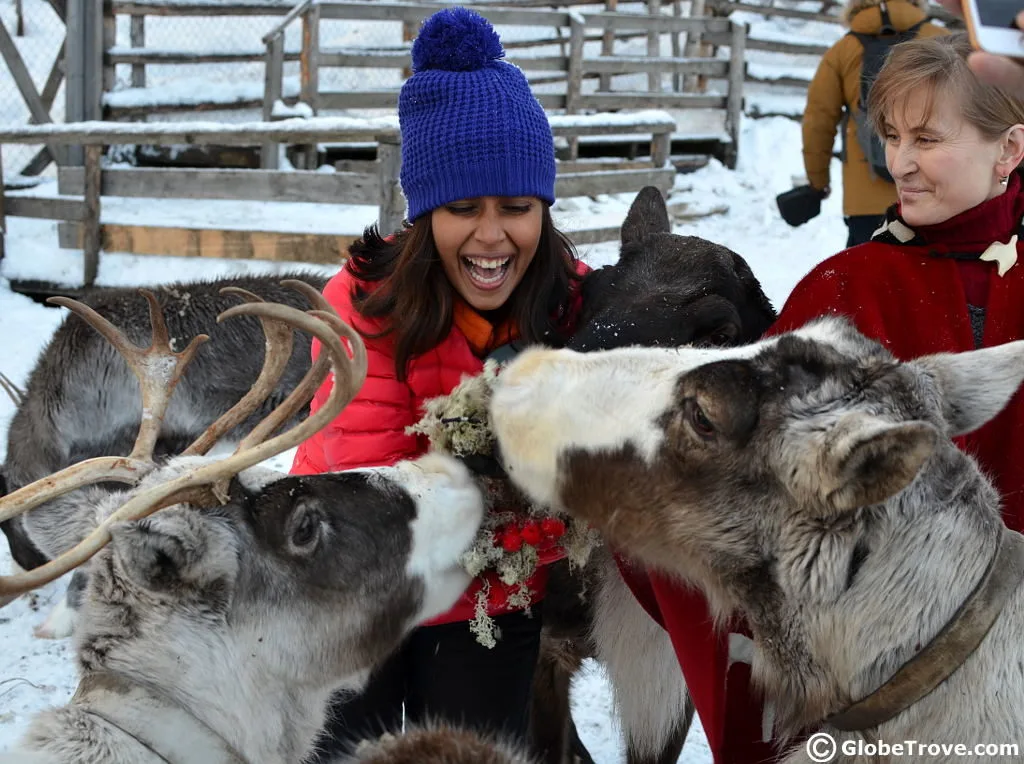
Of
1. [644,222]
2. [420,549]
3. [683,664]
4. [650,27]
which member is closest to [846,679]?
[683,664]

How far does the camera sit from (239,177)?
9.11 m

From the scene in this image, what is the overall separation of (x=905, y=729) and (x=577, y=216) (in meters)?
8.45

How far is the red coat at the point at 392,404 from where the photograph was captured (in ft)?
8.81

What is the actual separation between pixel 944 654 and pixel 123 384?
5011 millimetres

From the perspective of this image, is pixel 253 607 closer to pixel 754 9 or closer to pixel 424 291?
pixel 424 291

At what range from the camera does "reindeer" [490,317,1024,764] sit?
6.20 feet

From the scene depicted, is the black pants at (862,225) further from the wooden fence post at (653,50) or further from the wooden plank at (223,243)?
A: the wooden fence post at (653,50)

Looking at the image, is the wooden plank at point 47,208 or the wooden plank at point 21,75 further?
the wooden plank at point 21,75

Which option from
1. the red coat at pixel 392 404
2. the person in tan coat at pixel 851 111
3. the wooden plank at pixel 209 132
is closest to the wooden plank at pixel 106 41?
the wooden plank at pixel 209 132

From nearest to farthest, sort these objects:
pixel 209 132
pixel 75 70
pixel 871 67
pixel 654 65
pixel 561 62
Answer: pixel 871 67, pixel 209 132, pixel 75 70, pixel 561 62, pixel 654 65

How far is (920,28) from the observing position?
18.4 feet

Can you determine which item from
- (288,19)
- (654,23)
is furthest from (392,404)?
(654,23)

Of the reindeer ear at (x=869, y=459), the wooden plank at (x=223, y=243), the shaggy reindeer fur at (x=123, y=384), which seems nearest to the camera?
the reindeer ear at (x=869, y=459)

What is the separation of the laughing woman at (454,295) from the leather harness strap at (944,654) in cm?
98
